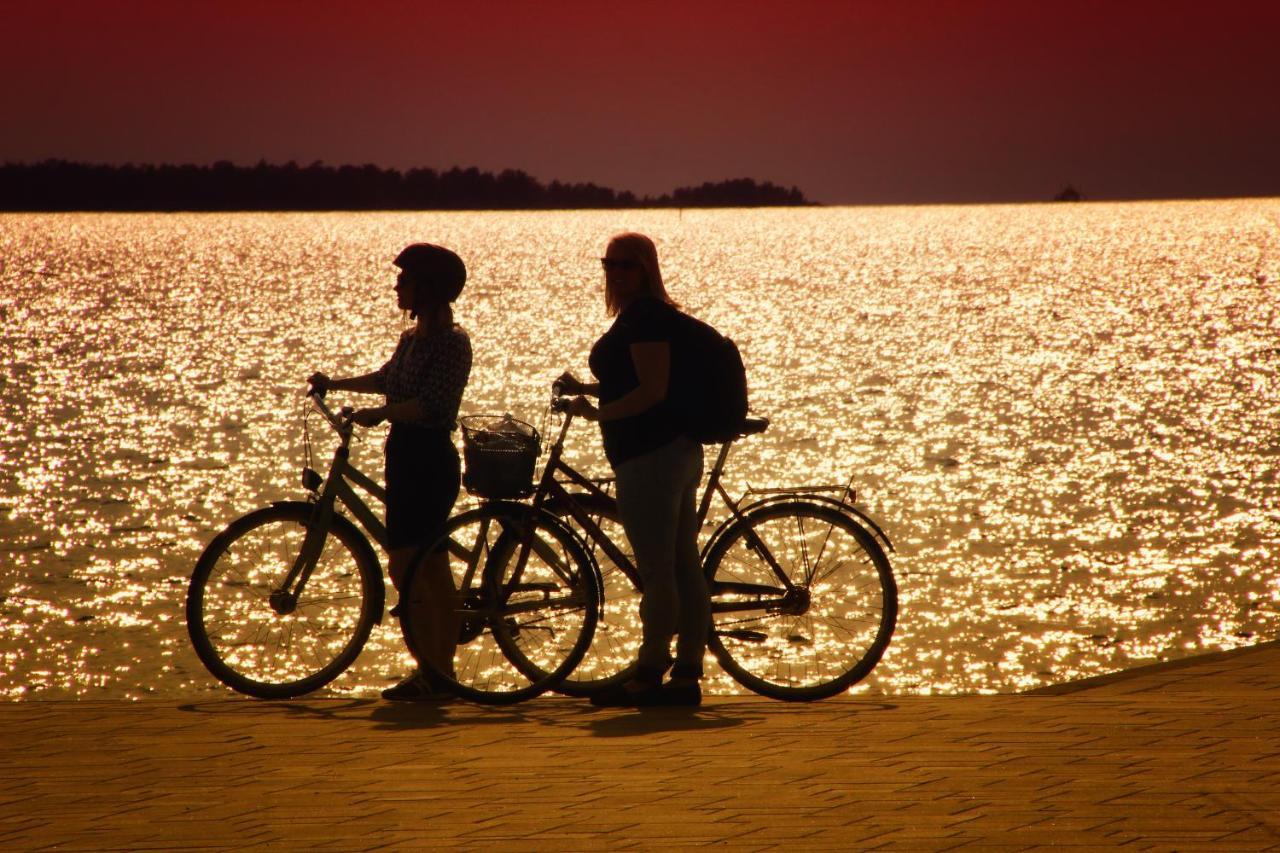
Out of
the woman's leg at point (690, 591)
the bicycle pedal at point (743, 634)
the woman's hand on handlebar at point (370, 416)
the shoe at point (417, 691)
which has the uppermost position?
the woman's hand on handlebar at point (370, 416)

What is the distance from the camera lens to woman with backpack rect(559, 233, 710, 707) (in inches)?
252

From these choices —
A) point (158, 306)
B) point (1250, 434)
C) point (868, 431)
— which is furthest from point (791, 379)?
point (158, 306)

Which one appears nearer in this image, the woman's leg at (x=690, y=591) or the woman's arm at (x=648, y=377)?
the woman's arm at (x=648, y=377)

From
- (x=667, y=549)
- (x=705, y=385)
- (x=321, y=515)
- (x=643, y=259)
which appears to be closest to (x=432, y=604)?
(x=321, y=515)

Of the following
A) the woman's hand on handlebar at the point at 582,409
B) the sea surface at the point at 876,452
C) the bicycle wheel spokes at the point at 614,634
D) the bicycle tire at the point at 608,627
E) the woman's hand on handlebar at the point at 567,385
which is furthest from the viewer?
the sea surface at the point at 876,452

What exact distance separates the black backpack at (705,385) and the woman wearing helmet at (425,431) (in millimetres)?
932

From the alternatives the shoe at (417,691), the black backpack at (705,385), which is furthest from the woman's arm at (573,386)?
the shoe at (417,691)

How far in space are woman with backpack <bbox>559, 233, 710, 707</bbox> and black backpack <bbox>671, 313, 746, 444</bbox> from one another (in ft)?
0.12

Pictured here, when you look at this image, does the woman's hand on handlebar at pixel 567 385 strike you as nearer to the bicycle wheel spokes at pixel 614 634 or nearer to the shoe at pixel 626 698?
the shoe at pixel 626 698

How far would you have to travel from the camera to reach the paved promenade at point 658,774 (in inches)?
190

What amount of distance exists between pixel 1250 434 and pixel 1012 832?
82.2 feet

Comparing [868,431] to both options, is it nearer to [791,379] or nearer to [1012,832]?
[791,379]

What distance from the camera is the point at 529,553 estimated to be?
679 cm

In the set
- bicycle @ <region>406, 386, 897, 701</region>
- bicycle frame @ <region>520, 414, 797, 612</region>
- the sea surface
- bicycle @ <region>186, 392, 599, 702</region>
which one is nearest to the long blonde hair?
bicycle @ <region>406, 386, 897, 701</region>
